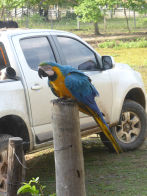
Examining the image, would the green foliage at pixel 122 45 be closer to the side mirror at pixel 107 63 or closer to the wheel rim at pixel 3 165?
the side mirror at pixel 107 63

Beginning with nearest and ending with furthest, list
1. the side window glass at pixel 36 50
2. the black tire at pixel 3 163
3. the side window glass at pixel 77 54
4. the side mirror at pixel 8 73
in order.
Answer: the black tire at pixel 3 163, the side mirror at pixel 8 73, the side window glass at pixel 36 50, the side window glass at pixel 77 54

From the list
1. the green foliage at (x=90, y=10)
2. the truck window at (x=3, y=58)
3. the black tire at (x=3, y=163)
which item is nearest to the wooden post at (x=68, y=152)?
the black tire at (x=3, y=163)

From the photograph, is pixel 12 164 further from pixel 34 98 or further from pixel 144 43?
pixel 144 43

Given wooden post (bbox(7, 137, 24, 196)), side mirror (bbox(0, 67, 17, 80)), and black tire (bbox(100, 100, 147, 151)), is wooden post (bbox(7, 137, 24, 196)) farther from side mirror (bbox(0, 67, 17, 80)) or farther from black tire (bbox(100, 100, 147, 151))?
black tire (bbox(100, 100, 147, 151))

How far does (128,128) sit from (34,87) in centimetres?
212

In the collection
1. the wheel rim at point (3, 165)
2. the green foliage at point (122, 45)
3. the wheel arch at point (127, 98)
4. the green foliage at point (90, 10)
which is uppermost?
the green foliage at point (90, 10)

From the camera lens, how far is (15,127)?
5.59 metres

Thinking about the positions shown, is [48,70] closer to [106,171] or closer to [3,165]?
[3,165]

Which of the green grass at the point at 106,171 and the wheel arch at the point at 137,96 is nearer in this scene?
the green grass at the point at 106,171

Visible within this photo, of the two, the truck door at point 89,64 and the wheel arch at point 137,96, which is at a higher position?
the truck door at point 89,64

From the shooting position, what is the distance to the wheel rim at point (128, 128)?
7156 mm

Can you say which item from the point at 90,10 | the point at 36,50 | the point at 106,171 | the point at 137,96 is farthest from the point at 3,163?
the point at 90,10

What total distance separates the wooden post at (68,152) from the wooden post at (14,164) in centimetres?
74

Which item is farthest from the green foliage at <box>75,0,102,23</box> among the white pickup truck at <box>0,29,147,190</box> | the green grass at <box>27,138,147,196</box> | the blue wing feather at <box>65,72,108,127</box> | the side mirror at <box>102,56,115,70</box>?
the blue wing feather at <box>65,72,108,127</box>
